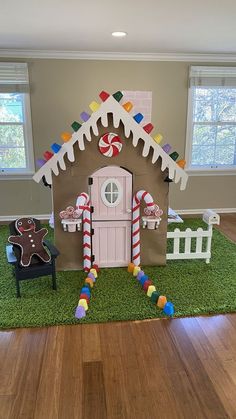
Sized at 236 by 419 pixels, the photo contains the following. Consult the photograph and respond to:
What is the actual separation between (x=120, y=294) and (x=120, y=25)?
2.63 metres

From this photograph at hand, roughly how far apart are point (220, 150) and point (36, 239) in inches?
142

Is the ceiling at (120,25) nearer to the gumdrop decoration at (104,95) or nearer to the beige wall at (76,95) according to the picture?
the beige wall at (76,95)

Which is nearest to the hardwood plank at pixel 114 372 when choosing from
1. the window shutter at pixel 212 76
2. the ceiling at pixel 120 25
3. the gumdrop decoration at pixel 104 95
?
the gumdrop decoration at pixel 104 95

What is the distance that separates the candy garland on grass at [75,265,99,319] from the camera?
2.65 m

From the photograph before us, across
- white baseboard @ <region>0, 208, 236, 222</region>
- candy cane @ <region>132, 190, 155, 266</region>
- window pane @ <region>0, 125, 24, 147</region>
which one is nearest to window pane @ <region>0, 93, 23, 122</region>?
window pane @ <region>0, 125, 24, 147</region>

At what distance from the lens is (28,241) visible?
3.04 metres

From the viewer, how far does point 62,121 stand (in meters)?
4.88

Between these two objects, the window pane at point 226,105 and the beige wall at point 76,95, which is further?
the window pane at point 226,105

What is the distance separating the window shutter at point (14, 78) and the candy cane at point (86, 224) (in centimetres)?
233

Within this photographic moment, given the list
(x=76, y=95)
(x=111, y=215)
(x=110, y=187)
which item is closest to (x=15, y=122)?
(x=76, y=95)

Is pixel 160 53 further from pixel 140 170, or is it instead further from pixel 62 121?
pixel 140 170

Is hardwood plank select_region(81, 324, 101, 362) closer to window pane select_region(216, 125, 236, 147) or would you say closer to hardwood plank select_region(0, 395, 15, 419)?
hardwood plank select_region(0, 395, 15, 419)

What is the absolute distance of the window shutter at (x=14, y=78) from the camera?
449 centimetres

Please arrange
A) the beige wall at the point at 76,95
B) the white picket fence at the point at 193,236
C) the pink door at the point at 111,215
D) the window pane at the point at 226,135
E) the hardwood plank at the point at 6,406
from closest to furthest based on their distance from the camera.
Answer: the hardwood plank at the point at 6,406 → the pink door at the point at 111,215 → the white picket fence at the point at 193,236 → the beige wall at the point at 76,95 → the window pane at the point at 226,135
